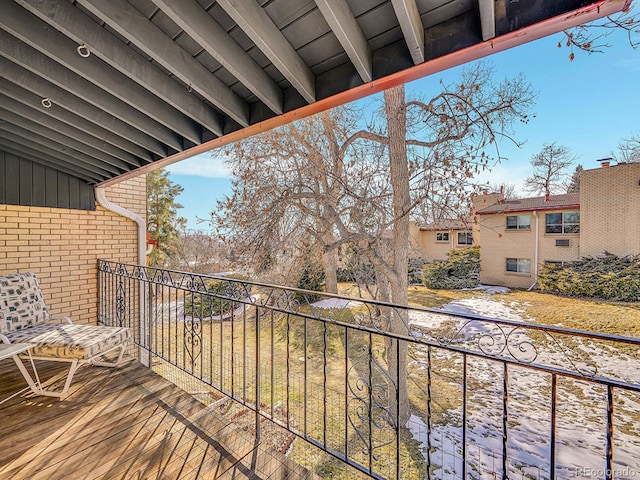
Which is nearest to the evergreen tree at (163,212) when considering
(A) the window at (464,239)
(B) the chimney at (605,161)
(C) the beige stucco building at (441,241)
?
(C) the beige stucco building at (441,241)

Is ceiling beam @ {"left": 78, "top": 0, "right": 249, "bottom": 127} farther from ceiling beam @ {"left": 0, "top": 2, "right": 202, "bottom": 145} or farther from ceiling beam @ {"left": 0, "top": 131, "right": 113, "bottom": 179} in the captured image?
ceiling beam @ {"left": 0, "top": 131, "right": 113, "bottom": 179}

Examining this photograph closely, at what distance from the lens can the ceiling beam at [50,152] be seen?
10.3 ft

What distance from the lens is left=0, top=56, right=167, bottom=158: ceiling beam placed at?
81.8 inches

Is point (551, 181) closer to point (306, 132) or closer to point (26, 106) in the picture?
point (306, 132)

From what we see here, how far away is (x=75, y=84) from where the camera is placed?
7.06ft

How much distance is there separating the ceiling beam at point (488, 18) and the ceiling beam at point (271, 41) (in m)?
0.99

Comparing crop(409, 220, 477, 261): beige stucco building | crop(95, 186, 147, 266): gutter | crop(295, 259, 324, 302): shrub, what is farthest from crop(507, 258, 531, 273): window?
crop(95, 186, 147, 266): gutter

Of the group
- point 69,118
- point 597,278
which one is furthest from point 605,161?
point 69,118

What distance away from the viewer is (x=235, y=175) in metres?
7.46

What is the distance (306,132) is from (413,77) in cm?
→ 603

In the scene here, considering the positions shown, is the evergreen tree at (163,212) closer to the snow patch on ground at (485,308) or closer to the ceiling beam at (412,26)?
the snow patch on ground at (485,308)

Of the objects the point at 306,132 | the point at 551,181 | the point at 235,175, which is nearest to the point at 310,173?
the point at 306,132

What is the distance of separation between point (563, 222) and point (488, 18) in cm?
1516

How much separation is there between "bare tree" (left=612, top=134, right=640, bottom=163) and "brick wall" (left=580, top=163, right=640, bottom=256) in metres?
1.17
